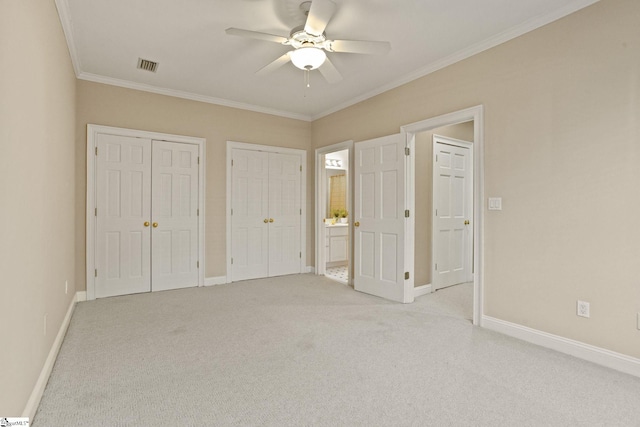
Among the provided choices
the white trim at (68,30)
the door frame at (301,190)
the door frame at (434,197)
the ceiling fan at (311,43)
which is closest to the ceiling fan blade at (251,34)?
the ceiling fan at (311,43)

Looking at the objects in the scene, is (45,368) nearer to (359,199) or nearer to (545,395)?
(545,395)

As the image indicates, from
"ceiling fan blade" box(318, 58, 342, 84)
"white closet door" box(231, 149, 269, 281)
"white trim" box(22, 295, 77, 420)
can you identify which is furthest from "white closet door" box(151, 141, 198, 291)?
"ceiling fan blade" box(318, 58, 342, 84)

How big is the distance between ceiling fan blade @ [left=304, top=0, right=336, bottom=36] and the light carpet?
2442 millimetres

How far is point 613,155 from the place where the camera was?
2.36 metres

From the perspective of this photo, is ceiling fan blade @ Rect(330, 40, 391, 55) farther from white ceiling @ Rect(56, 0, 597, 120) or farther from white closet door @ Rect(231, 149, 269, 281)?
white closet door @ Rect(231, 149, 269, 281)

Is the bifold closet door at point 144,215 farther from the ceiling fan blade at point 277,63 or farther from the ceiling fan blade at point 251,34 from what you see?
the ceiling fan blade at point 251,34

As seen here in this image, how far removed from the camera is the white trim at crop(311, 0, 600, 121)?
256 centimetres

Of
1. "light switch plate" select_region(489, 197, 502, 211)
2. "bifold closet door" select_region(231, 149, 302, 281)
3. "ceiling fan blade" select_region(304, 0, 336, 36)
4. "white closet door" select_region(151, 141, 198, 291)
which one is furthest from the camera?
"bifold closet door" select_region(231, 149, 302, 281)

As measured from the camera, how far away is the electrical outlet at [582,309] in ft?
8.20

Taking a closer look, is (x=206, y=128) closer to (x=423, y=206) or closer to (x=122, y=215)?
(x=122, y=215)

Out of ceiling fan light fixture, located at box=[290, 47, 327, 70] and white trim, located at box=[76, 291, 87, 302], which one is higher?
ceiling fan light fixture, located at box=[290, 47, 327, 70]

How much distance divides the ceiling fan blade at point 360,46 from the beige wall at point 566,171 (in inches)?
46.2

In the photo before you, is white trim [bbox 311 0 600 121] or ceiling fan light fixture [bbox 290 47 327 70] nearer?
white trim [bbox 311 0 600 121]

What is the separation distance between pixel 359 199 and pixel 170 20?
2879mm
